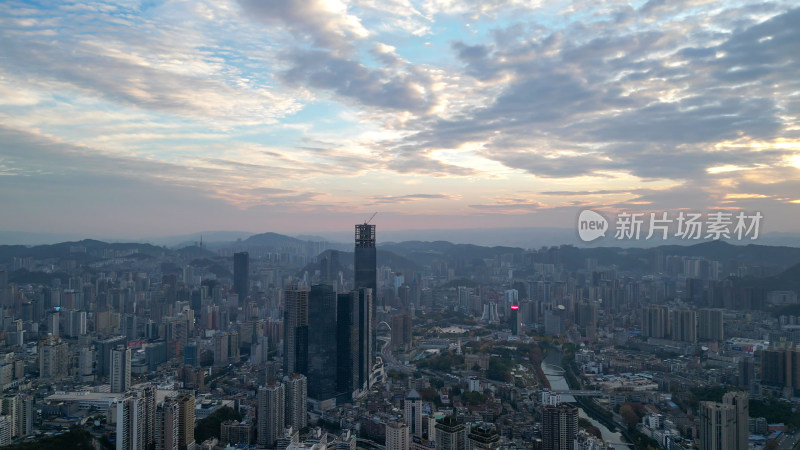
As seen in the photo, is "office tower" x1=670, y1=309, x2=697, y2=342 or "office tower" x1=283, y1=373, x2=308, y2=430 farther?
"office tower" x1=670, y1=309, x2=697, y2=342

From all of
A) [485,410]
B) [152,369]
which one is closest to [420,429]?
[485,410]

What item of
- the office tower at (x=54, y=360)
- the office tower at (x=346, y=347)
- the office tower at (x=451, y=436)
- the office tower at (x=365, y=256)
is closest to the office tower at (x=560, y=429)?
the office tower at (x=451, y=436)

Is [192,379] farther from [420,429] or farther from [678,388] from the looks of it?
[678,388]

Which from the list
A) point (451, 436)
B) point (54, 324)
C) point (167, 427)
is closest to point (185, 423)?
point (167, 427)

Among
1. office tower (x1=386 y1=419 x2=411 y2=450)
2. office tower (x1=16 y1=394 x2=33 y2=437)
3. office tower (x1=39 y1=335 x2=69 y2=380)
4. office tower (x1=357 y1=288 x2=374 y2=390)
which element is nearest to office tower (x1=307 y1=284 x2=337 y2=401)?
office tower (x1=357 y1=288 x2=374 y2=390)

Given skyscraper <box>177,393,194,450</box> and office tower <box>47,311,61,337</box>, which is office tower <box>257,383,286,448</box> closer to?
skyscraper <box>177,393,194,450</box>

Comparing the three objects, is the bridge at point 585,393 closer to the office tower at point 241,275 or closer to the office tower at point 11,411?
the office tower at point 11,411

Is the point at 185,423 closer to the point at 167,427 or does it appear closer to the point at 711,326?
the point at 167,427
